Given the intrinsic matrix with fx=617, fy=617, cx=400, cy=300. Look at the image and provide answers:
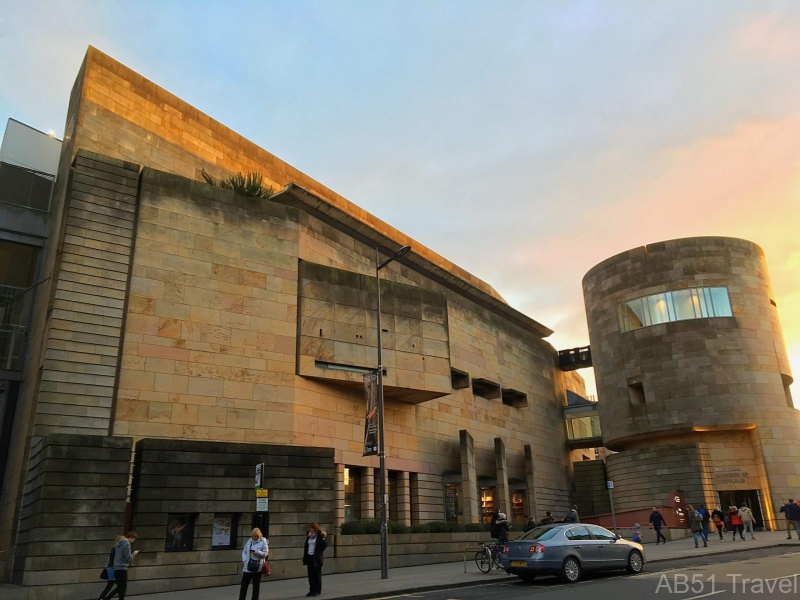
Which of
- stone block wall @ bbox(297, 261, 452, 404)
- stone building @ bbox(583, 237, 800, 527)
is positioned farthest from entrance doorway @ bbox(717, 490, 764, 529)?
stone block wall @ bbox(297, 261, 452, 404)

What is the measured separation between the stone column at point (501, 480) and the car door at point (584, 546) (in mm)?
16837

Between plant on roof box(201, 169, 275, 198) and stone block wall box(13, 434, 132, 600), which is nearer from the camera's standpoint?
stone block wall box(13, 434, 132, 600)

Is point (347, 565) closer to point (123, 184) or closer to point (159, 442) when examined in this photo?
point (159, 442)

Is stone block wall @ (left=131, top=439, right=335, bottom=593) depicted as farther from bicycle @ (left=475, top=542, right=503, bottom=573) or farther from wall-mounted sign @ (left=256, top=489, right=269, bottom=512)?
bicycle @ (left=475, top=542, right=503, bottom=573)

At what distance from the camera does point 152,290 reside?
2195 cm

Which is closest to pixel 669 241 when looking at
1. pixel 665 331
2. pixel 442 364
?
pixel 665 331

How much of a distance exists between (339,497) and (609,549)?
1143 centimetres

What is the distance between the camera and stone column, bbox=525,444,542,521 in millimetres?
36256

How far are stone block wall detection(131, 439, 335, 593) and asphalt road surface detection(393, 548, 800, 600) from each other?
21.8ft

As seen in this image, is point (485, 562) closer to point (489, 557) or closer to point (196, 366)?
point (489, 557)

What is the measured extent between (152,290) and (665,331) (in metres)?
33.0

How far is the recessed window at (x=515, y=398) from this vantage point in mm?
40703

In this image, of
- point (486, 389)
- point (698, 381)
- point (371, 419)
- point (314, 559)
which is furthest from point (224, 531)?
point (698, 381)

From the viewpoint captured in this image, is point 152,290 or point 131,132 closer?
point 152,290
